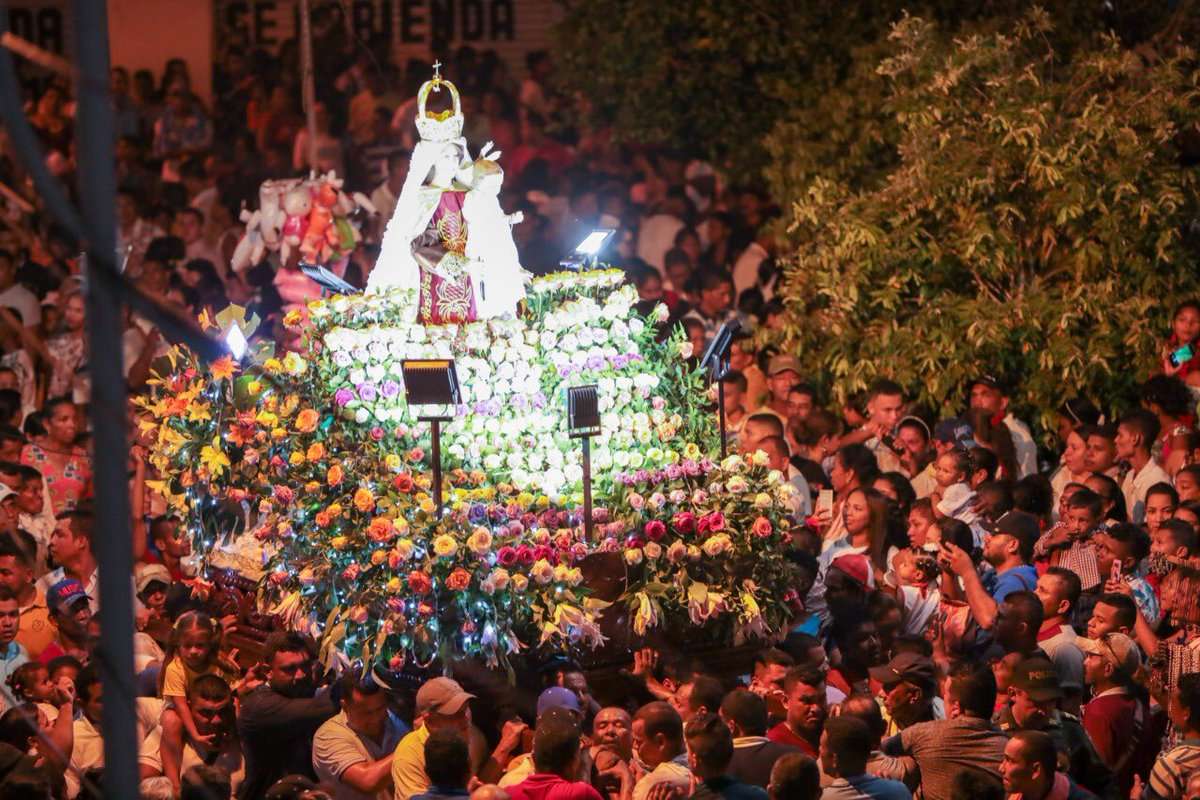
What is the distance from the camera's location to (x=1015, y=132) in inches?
461

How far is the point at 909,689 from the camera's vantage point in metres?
7.73

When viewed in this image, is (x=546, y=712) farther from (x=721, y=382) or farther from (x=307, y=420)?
(x=721, y=382)

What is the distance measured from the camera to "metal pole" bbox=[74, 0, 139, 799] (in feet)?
11.5

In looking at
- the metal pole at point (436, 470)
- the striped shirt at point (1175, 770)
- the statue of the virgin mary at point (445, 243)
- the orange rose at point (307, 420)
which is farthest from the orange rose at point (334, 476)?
the striped shirt at point (1175, 770)

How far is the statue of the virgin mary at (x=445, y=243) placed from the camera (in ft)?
32.1

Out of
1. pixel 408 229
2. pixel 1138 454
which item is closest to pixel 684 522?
pixel 408 229

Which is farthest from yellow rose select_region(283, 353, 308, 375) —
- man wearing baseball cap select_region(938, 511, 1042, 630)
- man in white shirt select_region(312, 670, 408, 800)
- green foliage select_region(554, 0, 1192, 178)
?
green foliage select_region(554, 0, 1192, 178)

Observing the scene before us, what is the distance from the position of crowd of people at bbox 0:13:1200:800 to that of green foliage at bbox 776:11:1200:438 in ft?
0.93

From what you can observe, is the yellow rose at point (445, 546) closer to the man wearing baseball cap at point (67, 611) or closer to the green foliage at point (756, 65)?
the man wearing baseball cap at point (67, 611)

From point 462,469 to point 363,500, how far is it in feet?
2.98

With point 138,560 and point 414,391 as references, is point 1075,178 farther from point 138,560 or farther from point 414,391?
point 138,560

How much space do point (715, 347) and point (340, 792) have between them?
9.65 ft

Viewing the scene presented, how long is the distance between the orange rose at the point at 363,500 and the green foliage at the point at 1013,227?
4348 millimetres

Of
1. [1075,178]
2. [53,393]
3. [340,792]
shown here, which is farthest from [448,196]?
[53,393]
